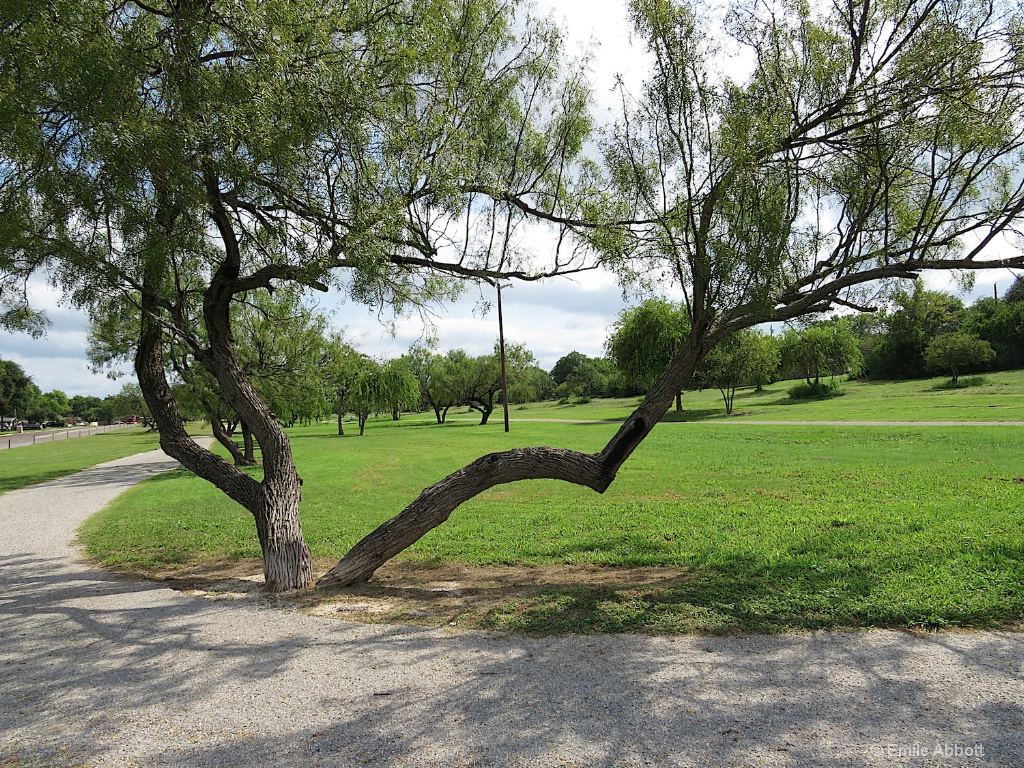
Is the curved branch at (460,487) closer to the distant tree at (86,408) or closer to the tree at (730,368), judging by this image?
the tree at (730,368)

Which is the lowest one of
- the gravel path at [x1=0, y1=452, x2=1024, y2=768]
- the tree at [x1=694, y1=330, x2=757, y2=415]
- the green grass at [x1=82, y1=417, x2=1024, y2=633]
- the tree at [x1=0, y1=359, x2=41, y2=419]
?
the green grass at [x1=82, y1=417, x2=1024, y2=633]

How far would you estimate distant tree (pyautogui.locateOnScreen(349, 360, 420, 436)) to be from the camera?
3784 cm

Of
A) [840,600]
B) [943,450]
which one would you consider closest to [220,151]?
[840,600]

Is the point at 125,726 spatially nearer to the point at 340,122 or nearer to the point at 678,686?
the point at 678,686

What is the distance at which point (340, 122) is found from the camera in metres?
4.67

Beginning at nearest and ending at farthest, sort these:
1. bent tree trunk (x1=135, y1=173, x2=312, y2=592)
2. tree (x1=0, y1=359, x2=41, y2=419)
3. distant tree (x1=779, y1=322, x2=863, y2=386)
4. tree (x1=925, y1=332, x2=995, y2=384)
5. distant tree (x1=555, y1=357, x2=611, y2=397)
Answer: bent tree trunk (x1=135, y1=173, x2=312, y2=592) → tree (x1=925, y1=332, x2=995, y2=384) → distant tree (x1=779, y1=322, x2=863, y2=386) → tree (x1=0, y1=359, x2=41, y2=419) → distant tree (x1=555, y1=357, x2=611, y2=397)

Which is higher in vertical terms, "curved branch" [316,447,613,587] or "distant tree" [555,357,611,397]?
"distant tree" [555,357,611,397]

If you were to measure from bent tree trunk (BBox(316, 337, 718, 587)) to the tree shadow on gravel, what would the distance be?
1238mm

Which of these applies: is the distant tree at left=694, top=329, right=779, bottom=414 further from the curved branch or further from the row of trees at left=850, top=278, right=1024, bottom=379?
the curved branch

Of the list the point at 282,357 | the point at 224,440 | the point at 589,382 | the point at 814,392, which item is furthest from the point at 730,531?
the point at 589,382

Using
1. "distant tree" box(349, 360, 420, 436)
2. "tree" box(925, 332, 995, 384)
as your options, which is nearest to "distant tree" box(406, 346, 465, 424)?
"distant tree" box(349, 360, 420, 436)

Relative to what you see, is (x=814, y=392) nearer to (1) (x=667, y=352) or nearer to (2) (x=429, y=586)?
(1) (x=667, y=352)

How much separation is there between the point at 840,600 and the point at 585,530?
4.17 meters

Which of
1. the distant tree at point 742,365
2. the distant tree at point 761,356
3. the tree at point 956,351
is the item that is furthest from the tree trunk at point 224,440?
the tree at point 956,351
